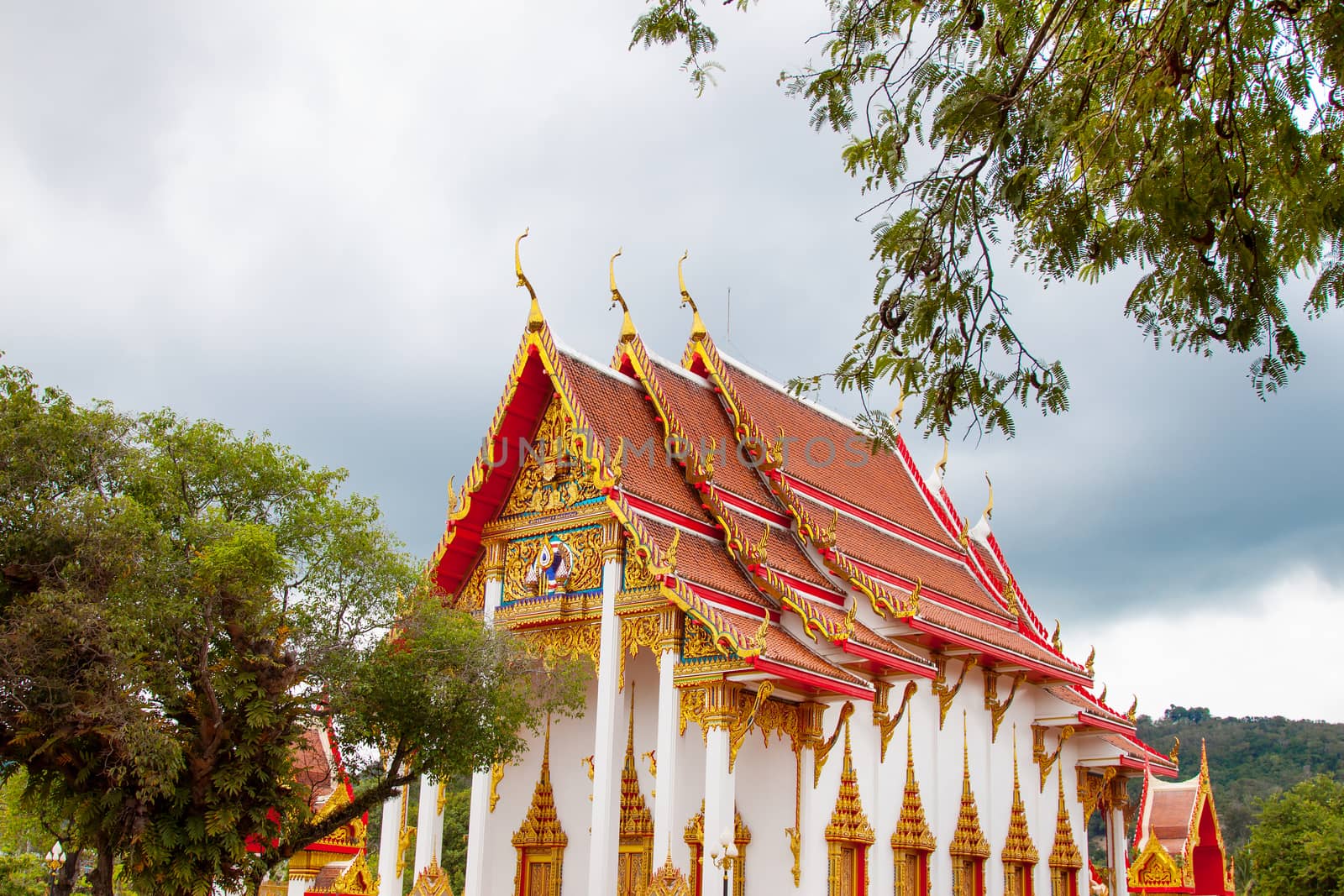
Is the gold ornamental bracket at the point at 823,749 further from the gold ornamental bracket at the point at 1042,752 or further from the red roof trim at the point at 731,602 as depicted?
the gold ornamental bracket at the point at 1042,752

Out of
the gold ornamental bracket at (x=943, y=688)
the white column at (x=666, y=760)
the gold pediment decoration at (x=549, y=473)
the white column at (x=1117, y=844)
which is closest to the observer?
the white column at (x=666, y=760)

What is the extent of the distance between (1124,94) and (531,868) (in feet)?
42.3

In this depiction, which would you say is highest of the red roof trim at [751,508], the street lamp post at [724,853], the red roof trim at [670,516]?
the red roof trim at [751,508]

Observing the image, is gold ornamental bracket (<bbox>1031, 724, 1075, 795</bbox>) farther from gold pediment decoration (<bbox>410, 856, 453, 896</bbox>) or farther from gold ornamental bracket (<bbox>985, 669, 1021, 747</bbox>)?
gold pediment decoration (<bbox>410, 856, 453, 896</bbox>)

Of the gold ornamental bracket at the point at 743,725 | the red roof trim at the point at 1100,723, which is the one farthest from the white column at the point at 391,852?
the red roof trim at the point at 1100,723

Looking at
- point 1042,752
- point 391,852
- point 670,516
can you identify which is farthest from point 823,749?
point 1042,752

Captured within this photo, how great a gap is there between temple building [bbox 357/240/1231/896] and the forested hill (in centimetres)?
3325

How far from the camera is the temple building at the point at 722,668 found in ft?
45.8

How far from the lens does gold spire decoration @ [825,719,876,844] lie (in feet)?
47.5

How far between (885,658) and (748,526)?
7.57 feet

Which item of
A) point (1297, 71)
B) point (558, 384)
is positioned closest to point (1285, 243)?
point (1297, 71)

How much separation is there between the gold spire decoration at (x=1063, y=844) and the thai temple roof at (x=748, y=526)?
127 centimetres

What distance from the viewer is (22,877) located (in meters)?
16.9

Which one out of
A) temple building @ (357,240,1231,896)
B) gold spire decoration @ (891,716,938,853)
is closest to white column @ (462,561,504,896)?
temple building @ (357,240,1231,896)
